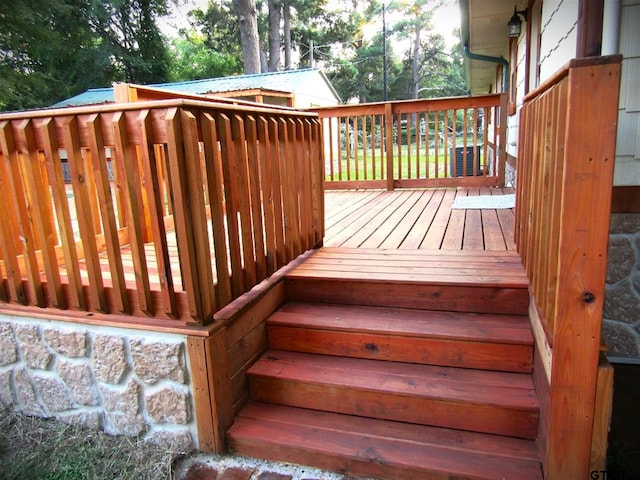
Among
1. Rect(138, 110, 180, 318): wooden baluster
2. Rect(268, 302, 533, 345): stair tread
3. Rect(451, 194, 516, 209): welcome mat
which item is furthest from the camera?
Rect(451, 194, 516, 209): welcome mat

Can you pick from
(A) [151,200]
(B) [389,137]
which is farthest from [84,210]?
(B) [389,137]

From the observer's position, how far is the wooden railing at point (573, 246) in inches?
49.8

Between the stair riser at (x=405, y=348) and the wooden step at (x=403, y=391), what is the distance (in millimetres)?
32

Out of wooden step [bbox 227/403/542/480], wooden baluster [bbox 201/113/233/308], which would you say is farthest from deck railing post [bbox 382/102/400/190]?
wooden step [bbox 227/403/542/480]

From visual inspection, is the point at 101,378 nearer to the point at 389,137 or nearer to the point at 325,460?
the point at 325,460

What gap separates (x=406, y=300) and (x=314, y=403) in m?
0.68

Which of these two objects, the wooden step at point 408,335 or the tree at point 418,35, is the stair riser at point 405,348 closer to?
the wooden step at point 408,335

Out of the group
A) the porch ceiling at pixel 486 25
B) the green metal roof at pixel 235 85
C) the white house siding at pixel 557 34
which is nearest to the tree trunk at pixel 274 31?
the green metal roof at pixel 235 85

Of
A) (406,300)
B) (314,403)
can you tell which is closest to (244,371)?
(314,403)

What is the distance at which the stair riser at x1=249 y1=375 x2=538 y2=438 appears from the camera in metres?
1.78

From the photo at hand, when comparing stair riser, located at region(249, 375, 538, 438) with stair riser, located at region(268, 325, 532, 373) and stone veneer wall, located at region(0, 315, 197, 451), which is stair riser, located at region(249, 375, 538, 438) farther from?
stone veneer wall, located at region(0, 315, 197, 451)

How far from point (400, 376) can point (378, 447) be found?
0.33m

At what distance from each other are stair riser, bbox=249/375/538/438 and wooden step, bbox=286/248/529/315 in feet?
1.75

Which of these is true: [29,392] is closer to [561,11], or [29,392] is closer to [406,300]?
[406,300]
